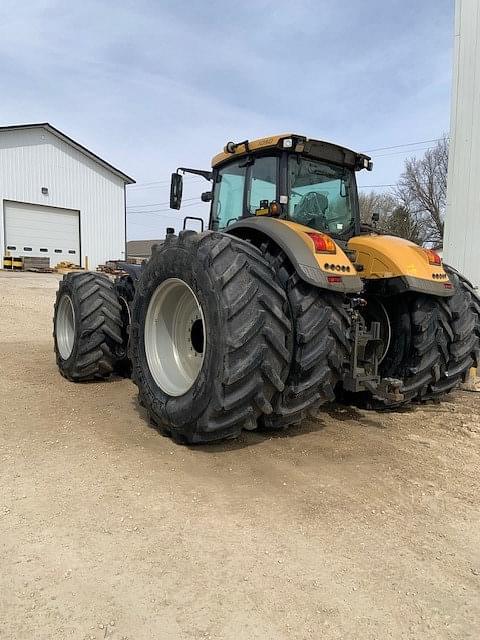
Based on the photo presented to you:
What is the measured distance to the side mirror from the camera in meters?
5.39

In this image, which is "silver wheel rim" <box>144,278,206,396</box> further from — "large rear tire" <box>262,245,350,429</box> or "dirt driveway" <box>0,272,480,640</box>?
"large rear tire" <box>262,245,350,429</box>

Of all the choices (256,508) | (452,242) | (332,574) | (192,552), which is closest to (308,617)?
(332,574)

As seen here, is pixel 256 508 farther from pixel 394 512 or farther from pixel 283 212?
pixel 283 212

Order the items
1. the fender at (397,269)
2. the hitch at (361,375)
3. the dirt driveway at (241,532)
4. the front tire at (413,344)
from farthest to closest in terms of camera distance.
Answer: the front tire at (413,344) < the fender at (397,269) < the hitch at (361,375) < the dirt driveway at (241,532)

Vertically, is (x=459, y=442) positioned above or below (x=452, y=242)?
below

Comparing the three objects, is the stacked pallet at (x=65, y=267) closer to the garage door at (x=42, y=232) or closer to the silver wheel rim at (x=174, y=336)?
the garage door at (x=42, y=232)

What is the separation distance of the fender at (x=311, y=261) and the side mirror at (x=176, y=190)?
200 cm

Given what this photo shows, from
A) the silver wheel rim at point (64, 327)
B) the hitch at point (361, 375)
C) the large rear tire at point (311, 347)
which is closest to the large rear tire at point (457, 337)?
the hitch at point (361, 375)

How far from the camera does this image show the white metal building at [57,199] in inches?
864

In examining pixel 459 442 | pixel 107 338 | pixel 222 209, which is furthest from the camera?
pixel 107 338

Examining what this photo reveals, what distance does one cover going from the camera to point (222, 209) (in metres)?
5.14

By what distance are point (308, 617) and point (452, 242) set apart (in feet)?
23.3

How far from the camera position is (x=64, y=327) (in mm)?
6141

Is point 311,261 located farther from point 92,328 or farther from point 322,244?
point 92,328
